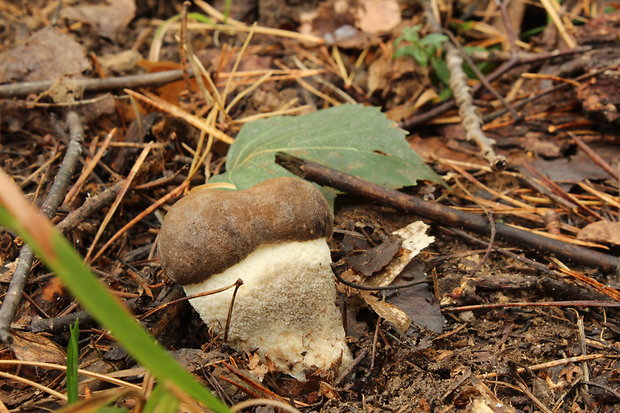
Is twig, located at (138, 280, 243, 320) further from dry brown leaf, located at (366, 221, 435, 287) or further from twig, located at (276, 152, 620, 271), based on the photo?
twig, located at (276, 152, 620, 271)

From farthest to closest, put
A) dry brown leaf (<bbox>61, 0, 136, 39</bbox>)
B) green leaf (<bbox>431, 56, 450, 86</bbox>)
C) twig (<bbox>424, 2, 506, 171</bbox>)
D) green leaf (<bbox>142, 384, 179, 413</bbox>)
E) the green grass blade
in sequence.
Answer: dry brown leaf (<bbox>61, 0, 136, 39</bbox>), green leaf (<bbox>431, 56, 450, 86</bbox>), twig (<bbox>424, 2, 506, 171</bbox>), green leaf (<bbox>142, 384, 179, 413</bbox>), the green grass blade

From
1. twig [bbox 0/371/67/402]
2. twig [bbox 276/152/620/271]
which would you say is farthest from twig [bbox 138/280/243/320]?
twig [bbox 276/152/620/271]

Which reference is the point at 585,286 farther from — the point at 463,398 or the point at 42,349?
the point at 42,349

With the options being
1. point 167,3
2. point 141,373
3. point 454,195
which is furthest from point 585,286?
point 167,3

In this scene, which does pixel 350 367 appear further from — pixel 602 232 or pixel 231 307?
pixel 602 232

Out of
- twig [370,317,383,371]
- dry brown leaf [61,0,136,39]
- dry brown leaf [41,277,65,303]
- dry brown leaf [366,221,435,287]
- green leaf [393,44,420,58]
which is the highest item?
dry brown leaf [61,0,136,39]

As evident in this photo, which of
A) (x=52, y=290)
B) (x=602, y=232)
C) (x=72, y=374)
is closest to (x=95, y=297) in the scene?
(x=72, y=374)

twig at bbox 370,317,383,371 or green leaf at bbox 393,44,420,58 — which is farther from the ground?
green leaf at bbox 393,44,420,58
